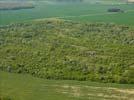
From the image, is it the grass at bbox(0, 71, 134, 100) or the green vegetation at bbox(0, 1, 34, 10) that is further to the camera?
the green vegetation at bbox(0, 1, 34, 10)

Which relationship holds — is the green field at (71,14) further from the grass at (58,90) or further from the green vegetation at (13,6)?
the grass at (58,90)

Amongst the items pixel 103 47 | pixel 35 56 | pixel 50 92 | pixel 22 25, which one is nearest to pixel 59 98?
pixel 50 92

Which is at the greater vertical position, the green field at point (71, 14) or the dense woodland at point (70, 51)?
the green field at point (71, 14)

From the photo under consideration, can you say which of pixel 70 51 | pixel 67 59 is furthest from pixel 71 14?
pixel 67 59

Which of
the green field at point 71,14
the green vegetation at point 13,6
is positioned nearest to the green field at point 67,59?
the green field at point 71,14

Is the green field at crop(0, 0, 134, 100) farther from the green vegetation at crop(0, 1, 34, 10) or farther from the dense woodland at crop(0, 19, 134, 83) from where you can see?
the green vegetation at crop(0, 1, 34, 10)

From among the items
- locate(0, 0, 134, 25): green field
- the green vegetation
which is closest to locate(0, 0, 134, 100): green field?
locate(0, 0, 134, 25): green field
